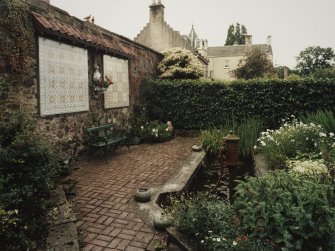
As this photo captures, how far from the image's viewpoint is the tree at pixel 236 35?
55.0 meters

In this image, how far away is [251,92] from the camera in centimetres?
1201

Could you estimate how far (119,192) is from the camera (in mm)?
5727

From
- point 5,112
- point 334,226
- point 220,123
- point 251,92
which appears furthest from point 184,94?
point 334,226

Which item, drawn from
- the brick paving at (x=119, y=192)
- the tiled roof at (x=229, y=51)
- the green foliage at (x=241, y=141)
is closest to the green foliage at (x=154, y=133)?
the brick paving at (x=119, y=192)

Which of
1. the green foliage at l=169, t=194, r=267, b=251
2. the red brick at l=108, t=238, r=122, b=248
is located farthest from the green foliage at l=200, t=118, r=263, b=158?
the red brick at l=108, t=238, r=122, b=248

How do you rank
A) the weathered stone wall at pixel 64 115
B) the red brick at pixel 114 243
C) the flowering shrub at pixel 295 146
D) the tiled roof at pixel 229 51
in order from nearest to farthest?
the red brick at pixel 114 243
the weathered stone wall at pixel 64 115
the flowering shrub at pixel 295 146
the tiled roof at pixel 229 51

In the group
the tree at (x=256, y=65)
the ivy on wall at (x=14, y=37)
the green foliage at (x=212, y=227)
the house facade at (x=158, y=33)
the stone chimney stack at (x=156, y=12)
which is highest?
the stone chimney stack at (x=156, y=12)

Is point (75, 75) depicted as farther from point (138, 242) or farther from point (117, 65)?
point (138, 242)

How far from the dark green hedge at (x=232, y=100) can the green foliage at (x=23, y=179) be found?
26.7ft

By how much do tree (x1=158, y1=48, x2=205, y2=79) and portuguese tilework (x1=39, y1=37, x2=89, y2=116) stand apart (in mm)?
6895

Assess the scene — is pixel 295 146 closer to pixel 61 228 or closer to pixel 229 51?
pixel 61 228

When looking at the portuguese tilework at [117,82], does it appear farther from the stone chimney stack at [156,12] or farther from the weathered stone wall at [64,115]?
the stone chimney stack at [156,12]

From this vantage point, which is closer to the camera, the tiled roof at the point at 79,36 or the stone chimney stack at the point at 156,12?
the tiled roof at the point at 79,36

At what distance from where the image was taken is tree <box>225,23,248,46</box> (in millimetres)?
55031
